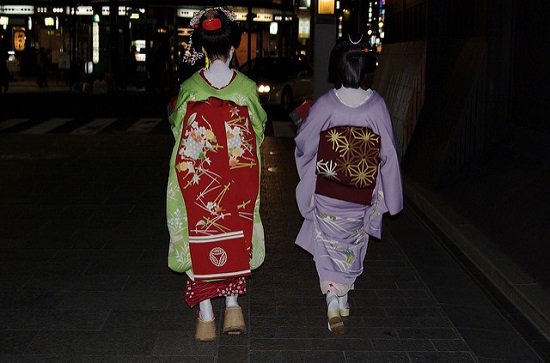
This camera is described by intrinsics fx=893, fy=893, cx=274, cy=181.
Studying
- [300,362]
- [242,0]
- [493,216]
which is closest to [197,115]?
[300,362]

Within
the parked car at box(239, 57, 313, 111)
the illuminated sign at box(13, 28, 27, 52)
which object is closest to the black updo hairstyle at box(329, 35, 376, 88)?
the parked car at box(239, 57, 313, 111)

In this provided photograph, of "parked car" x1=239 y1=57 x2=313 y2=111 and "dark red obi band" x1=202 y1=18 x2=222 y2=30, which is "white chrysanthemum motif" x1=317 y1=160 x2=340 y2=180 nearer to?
"dark red obi band" x1=202 y1=18 x2=222 y2=30

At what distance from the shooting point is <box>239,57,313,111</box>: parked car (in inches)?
930

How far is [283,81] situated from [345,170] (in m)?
18.7

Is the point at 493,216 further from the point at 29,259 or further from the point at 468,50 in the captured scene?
the point at 29,259

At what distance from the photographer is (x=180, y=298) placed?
19.9ft

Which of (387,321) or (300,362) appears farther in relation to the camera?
(387,321)

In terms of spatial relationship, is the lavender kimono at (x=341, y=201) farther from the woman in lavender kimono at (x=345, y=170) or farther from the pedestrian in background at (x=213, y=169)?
the pedestrian in background at (x=213, y=169)

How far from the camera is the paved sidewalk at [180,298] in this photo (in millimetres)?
5031

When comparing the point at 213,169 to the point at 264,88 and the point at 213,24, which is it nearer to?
the point at 213,24

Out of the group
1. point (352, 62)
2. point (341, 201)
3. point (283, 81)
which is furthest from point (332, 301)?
point (283, 81)

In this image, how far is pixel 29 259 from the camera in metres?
7.07

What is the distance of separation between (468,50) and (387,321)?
5.64 meters

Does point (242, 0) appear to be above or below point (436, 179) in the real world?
above
